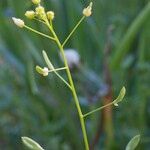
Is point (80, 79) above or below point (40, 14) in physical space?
above

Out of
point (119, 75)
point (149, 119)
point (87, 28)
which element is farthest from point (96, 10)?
point (149, 119)

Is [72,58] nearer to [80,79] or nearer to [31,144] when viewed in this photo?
[80,79]

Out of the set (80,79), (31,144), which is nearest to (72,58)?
(80,79)

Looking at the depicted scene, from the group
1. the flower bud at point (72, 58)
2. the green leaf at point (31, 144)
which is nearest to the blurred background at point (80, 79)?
the flower bud at point (72, 58)

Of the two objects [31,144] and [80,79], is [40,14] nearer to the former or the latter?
[31,144]

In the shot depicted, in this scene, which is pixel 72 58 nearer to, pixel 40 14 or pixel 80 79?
pixel 80 79

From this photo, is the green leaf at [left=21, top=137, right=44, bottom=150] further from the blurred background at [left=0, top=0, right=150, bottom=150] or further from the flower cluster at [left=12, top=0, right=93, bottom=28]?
the blurred background at [left=0, top=0, right=150, bottom=150]

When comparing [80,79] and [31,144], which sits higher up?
[80,79]

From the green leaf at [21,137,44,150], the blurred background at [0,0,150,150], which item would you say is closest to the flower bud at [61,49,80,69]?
the blurred background at [0,0,150,150]

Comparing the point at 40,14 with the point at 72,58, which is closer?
the point at 40,14
